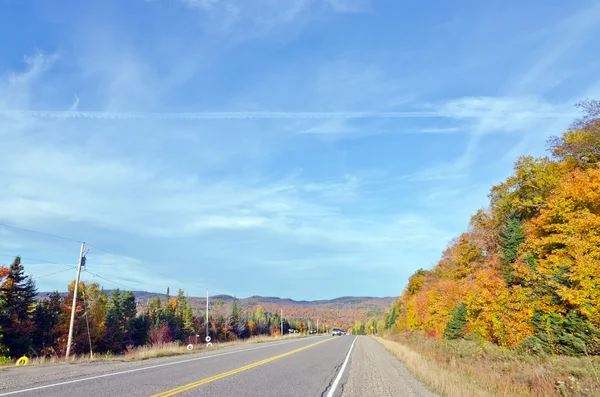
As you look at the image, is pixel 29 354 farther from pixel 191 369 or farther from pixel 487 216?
pixel 487 216

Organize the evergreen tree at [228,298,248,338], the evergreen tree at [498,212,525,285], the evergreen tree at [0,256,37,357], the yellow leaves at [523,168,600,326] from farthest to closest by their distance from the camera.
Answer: the evergreen tree at [228,298,248,338] < the evergreen tree at [0,256,37,357] < the evergreen tree at [498,212,525,285] < the yellow leaves at [523,168,600,326]

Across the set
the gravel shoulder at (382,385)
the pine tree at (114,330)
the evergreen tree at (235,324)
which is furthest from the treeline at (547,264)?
the evergreen tree at (235,324)

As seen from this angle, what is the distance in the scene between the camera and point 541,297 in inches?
877

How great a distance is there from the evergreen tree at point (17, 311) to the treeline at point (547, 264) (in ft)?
150

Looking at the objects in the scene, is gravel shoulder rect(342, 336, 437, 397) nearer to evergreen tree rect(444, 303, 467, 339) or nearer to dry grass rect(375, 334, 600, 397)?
dry grass rect(375, 334, 600, 397)

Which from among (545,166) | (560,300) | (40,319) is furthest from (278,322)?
(560,300)

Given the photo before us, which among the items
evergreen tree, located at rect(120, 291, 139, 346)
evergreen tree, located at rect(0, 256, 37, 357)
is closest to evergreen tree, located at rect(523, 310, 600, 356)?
evergreen tree, located at rect(0, 256, 37, 357)

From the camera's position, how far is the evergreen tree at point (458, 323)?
127 feet

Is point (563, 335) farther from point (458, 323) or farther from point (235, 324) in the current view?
point (235, 324)

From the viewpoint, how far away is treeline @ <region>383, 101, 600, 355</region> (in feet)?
61.6

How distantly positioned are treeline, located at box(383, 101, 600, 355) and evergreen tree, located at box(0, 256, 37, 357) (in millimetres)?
45853

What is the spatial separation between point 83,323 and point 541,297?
6371cm

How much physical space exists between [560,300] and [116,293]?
254 ft

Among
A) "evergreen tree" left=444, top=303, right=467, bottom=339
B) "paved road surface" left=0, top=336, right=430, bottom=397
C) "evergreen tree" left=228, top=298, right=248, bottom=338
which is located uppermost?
"evergreen tree" left=228, top=298, right=248, bottom=338
